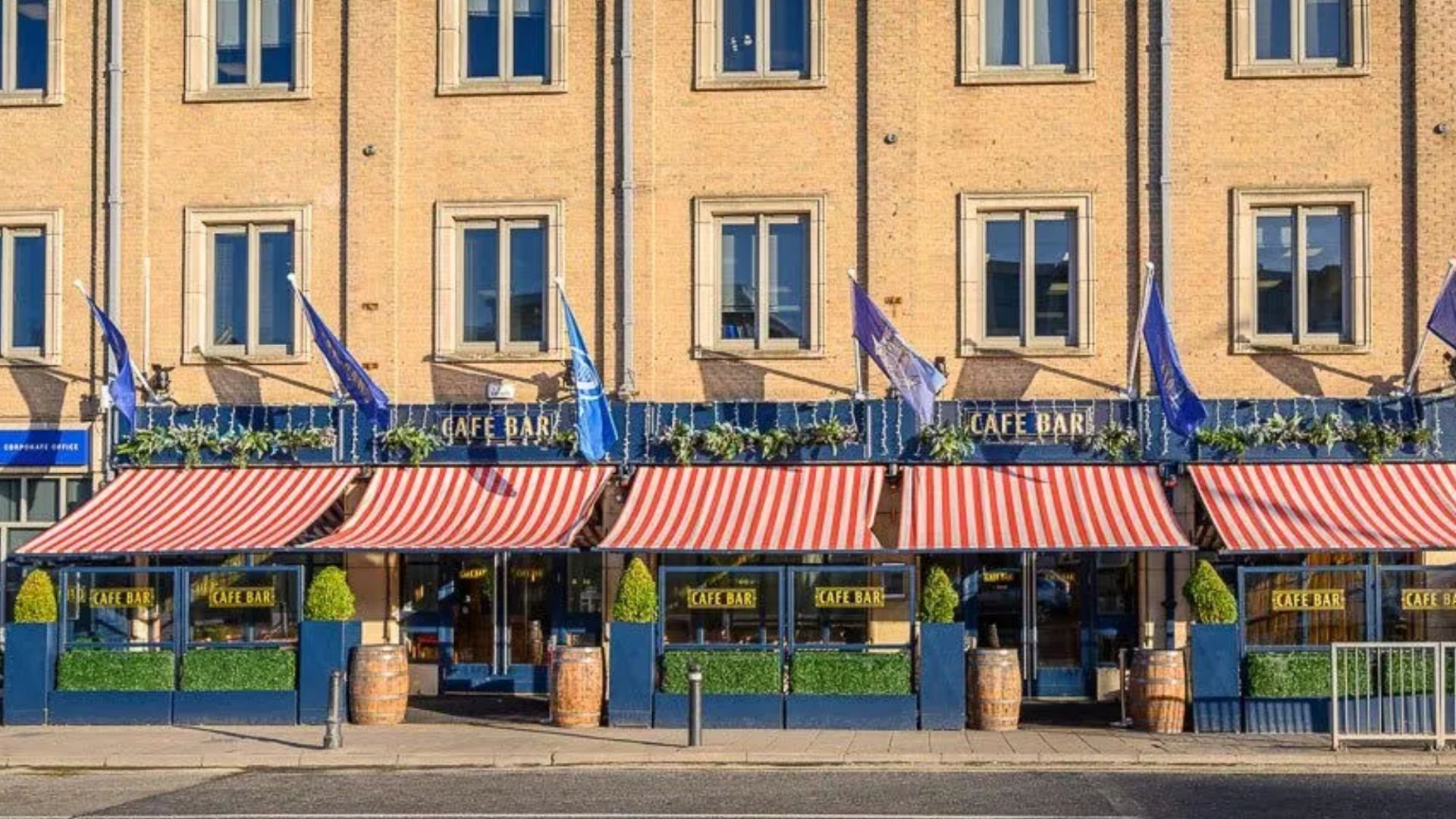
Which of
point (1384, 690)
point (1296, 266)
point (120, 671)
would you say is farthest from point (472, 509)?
point (1384, 690)

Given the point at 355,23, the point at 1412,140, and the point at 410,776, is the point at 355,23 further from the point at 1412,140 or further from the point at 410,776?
the point at 1412,140

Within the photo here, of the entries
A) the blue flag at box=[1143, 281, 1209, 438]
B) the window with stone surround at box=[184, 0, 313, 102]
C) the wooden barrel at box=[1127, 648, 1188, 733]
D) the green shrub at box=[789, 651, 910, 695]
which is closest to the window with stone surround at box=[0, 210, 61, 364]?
the window with stone surround at box=[184, 0, 313, 102]

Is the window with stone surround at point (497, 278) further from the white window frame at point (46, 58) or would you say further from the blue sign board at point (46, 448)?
the white window frame at point (46, 58)

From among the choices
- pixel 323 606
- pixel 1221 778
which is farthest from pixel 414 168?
pixel 1221 778

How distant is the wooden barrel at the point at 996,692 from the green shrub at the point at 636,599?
3833mm

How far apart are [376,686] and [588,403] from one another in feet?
13.7

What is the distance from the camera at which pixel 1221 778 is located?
19.0 meters

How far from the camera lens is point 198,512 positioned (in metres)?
25.1

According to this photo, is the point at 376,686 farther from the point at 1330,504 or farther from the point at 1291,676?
the point at 1330,504

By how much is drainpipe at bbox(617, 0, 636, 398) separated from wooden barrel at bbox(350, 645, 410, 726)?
4692 mm

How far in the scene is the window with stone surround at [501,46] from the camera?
86.2ft

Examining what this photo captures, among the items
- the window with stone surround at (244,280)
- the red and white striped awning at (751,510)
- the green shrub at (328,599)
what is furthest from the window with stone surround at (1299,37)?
the green shrub at (328,599)

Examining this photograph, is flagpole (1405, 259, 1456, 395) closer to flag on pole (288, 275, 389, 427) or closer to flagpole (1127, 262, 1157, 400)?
flagpole (1127, 262, 1157, 400)

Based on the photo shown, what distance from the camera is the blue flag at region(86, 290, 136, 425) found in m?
25.2
